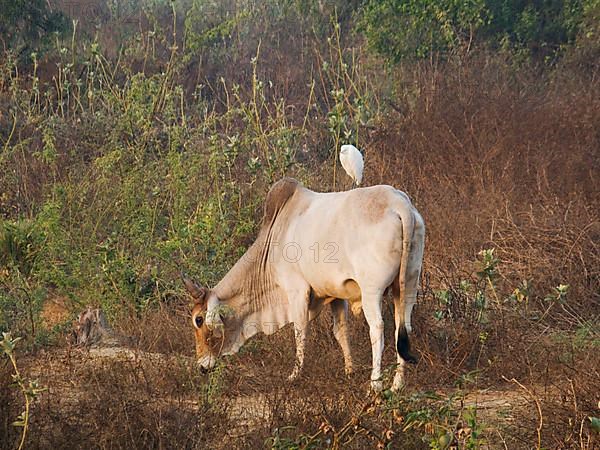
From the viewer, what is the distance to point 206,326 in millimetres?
6582

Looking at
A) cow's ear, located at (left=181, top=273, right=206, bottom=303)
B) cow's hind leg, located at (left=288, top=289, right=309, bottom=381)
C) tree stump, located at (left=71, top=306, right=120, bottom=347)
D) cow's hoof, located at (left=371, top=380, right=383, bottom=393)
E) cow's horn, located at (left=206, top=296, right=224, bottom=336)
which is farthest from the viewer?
tree stump, located at (left=71, top=306, right=120, bottom=347)

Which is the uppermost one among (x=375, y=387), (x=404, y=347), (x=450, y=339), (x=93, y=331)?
(x=375, y=387)

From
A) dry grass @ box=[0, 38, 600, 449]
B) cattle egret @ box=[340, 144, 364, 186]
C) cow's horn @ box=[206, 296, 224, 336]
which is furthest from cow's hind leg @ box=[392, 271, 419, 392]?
cattle egret @ box=[340, 144, 364, 186]

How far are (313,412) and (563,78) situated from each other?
8864 millimetres

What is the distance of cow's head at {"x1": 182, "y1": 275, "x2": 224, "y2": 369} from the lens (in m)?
6.52

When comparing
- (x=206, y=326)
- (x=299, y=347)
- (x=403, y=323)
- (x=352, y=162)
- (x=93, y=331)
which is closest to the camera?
(x=403, y=323)

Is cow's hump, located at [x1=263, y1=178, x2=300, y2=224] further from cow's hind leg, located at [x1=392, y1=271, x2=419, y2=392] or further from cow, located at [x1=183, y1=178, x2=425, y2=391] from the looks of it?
cow's hind leg, located at [x1=392, y1=271, x2=419, y2=392]

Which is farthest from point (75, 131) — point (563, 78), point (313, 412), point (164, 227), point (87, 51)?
point (313, 412)

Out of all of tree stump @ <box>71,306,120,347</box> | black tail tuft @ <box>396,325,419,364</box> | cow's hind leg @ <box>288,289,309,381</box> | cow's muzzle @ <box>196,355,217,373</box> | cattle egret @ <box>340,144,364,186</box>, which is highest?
cattle egret @ <box>340,144,364,186</box>

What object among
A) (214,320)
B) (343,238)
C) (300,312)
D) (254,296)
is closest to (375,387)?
(343,238)

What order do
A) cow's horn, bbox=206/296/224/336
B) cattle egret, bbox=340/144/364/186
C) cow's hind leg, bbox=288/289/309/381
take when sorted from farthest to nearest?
cattle egret, bbox=340/144/364/186, cow's horn, bbox=206/296/224/336, cow's hind leg, bbox=288/289/309/381

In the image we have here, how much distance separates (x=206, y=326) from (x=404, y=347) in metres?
1.29

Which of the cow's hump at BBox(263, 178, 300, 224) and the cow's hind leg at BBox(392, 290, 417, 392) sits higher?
the cow's hump at BBox(263, 178, 300, 224)

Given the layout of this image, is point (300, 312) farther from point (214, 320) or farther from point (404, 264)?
point (404, 264)
